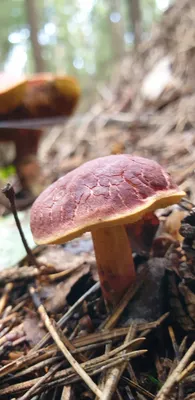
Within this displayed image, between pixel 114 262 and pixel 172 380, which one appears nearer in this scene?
pixel 172 380

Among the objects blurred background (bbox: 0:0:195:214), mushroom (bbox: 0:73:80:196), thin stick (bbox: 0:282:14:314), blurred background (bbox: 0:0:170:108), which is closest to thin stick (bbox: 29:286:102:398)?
thin stick (bbox: 0:282:14:314)

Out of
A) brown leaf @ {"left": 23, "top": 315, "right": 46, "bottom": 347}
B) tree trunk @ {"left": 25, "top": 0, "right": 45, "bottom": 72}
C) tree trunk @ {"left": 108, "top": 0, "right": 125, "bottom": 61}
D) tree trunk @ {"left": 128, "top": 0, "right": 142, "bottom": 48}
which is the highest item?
tree trunk @ {"left": 108, "top": 0, "right": 125, "bottom": 61}

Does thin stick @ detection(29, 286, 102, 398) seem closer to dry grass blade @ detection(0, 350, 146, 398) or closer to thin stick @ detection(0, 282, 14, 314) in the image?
dry grass blade @ detection(0, 350, 146, 398)

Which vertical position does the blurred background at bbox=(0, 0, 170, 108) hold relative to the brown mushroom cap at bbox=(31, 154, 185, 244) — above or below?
above

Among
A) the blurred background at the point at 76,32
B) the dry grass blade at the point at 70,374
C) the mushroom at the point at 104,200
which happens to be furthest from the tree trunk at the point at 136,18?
the dry grass blade at the point at 70,374

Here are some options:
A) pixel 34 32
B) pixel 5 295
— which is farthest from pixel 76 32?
pixel 5 295

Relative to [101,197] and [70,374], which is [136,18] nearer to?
[101,197]

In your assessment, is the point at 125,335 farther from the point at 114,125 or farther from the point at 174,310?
the point at 114,125
